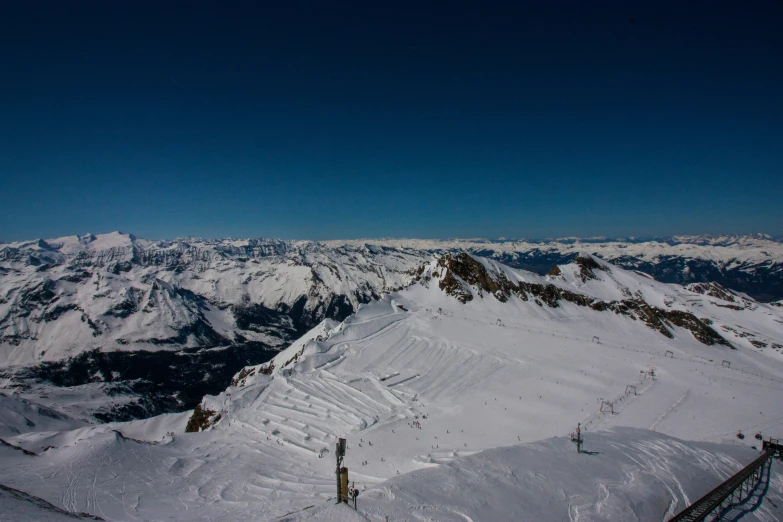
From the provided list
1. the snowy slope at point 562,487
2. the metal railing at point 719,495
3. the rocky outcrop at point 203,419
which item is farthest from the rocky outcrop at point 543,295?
the metal railing at point 719,495

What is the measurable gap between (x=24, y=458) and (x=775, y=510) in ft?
174

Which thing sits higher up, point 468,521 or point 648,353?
point 468,521

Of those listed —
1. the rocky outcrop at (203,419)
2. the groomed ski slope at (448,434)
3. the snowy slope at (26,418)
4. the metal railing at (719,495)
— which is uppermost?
the metal railing at (719,495)

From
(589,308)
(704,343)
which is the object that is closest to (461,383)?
(589,308)

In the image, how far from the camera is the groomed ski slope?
15664mm

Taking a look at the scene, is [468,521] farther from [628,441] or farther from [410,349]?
[410,349]

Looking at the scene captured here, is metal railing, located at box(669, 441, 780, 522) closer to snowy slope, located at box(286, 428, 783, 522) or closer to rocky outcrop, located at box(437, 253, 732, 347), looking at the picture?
snowy slope, located at box(286, 428, 783, 522)

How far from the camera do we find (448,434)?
34125 millimetres

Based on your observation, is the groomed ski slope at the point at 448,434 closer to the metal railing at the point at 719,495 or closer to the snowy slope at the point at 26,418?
the metal railing at the point at 719,495

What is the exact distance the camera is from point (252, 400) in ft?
137

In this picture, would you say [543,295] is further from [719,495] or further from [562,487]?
[562,487]

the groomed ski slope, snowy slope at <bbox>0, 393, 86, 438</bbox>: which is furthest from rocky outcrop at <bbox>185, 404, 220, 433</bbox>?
snowy slope at <bbox>0, 393, 86, 438</bbox>

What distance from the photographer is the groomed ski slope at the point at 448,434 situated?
15664 millimetres

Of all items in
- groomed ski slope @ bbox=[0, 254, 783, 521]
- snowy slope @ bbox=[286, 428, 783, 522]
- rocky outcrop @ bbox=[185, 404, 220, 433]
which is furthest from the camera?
rocky outcrop @ bbox=[185, 404, 220, 433]
